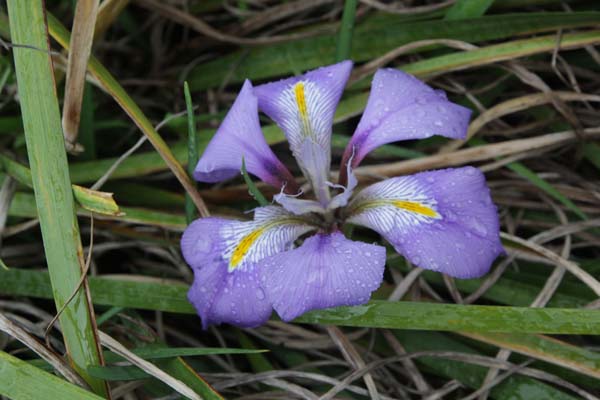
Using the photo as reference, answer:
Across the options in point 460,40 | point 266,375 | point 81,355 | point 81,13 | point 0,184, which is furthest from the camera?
point 460,40

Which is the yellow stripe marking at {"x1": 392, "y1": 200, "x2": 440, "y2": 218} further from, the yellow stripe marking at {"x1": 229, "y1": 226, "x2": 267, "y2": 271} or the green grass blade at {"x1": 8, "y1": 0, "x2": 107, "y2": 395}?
the green grass blade at {"x1": 8, "y1": 0, "x2": 107, "y2": 395}

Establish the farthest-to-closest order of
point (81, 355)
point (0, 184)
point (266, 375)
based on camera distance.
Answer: point (0, 184)
point (266, 375)
point (81, 355)

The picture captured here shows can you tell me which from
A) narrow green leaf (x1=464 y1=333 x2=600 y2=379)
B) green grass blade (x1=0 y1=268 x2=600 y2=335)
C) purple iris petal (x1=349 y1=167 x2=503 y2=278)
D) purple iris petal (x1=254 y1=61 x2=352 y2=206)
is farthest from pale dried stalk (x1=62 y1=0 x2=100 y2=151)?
narrow green leaf (x1=464 y1=333 x2=600 y2=379)

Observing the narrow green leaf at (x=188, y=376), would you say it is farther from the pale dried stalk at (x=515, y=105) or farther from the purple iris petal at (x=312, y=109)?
the pale dried stalk at (x=515, y=105)

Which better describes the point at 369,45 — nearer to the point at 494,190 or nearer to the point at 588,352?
the point at 494,190

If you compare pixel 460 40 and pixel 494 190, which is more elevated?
pixel 460 40

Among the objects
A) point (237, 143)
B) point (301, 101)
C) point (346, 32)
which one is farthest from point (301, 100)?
point (346, 32)

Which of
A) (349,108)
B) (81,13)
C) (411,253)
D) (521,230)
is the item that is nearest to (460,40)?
(349,108)

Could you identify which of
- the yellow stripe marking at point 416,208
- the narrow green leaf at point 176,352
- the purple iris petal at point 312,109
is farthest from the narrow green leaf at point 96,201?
the yellow stripe marking at point 416,208
